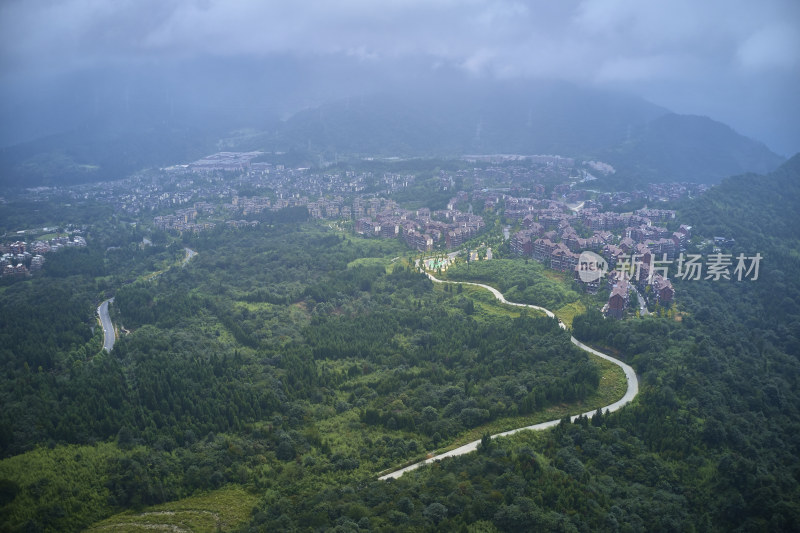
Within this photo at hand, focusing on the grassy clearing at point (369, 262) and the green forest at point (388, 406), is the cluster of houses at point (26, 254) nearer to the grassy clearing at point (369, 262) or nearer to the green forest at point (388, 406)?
the green forest at point (388, 406)

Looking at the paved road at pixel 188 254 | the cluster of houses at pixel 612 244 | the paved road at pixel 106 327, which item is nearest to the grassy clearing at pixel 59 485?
the paved road at pixel 106 327

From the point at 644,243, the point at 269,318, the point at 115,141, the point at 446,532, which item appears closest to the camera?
the point at 446,532

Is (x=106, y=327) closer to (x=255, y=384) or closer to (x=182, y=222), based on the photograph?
(x=255, y=384)

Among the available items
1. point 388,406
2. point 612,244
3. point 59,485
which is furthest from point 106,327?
point 612,244

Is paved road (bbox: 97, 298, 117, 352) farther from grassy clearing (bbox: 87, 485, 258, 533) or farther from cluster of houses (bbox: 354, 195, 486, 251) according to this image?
cluster of houses (bbox: 354, 195, 486, 251)

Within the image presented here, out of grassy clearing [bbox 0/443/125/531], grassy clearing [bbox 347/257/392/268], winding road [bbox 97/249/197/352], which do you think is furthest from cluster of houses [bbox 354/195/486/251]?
grassy clearing [bbox 0/443/125/531]

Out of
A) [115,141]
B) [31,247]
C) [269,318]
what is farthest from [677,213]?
[115,141]

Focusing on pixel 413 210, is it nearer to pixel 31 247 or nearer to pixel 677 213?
pixel 677 213
